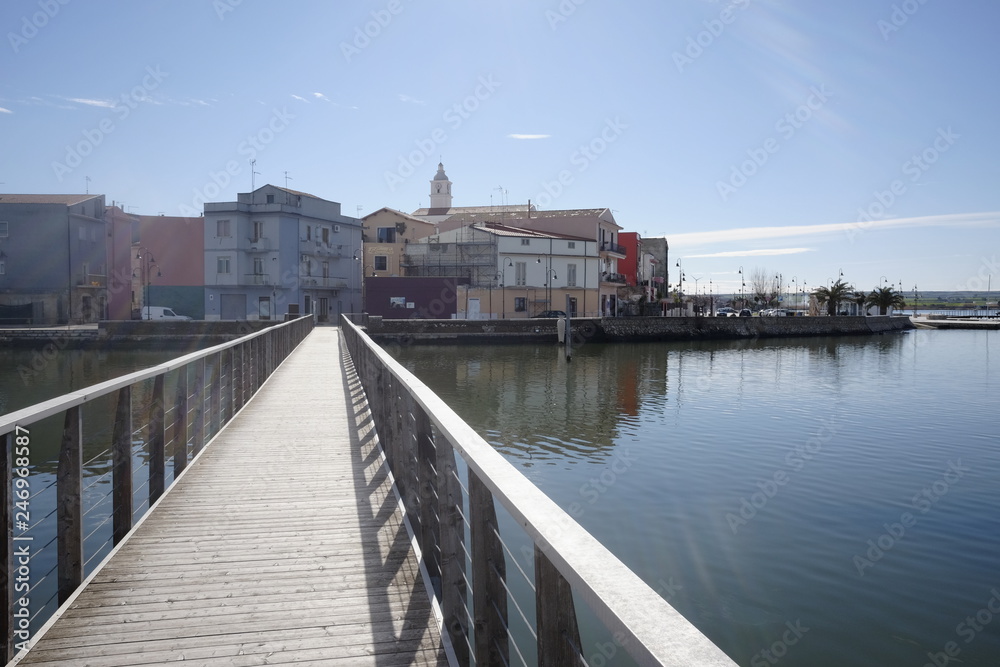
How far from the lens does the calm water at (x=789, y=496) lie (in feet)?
23.5

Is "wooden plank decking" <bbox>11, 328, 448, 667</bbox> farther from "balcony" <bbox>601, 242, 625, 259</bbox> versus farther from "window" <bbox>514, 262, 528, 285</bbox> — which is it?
"balcony" <bbox>601, 242, 625, 259</bbox>

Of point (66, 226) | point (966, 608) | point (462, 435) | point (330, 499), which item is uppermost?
point (66, 226)

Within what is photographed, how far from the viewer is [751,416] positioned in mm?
19453

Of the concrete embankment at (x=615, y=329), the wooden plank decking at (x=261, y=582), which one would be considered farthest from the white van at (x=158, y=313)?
the wooden plank decking at (x=261, y=582)

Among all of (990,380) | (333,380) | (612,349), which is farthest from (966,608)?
(612,349)

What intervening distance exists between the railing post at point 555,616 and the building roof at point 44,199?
5222 cm

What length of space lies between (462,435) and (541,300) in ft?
173

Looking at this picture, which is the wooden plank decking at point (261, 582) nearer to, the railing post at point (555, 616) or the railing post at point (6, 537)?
the railing post at point (6, 537)

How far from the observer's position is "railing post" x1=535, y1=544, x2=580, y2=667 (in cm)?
177

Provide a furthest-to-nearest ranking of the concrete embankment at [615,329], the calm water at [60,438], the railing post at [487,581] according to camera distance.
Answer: the concrete embankment at [615,329], the calm water at [60,438], the railing post at [487,581]

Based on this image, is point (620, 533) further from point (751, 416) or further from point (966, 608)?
point (751, 416)

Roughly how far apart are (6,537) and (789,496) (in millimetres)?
10965

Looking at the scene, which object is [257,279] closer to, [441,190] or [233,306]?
[233,306]

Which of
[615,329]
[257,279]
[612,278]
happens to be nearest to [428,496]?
[615,329]
